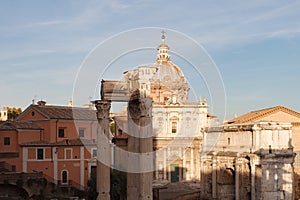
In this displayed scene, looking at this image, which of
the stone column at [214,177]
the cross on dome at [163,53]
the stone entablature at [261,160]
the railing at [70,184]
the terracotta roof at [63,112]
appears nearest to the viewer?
the stone entablature at [261,160]

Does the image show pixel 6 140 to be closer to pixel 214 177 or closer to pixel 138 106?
pixel 214 177

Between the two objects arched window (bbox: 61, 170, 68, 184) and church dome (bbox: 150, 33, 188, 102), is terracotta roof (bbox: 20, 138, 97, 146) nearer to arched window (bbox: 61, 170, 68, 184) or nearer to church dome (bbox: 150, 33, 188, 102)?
arched window (bbox: 61, 170, 68, 184)

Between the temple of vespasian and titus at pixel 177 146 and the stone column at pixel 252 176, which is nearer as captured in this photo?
the temple of vespasian and titus at pixel 177 146

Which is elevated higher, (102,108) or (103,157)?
(102,108)

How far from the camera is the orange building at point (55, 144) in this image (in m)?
29.7

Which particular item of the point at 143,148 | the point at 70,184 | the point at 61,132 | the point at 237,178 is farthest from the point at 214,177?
the point at 143,148

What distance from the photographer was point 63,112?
3350 cm

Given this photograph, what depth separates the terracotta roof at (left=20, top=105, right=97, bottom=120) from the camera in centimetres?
3186

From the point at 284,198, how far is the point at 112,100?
17.6 metres

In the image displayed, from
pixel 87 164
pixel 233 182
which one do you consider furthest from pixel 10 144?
pixel 233 182

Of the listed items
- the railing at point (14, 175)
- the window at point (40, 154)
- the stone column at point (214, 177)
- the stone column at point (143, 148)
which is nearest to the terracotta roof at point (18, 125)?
the window at point (40, 154)

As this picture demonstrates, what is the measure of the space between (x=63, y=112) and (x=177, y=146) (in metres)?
15.8

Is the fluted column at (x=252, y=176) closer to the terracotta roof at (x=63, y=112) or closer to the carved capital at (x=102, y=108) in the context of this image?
the terracotta roof at (x=63, y=112)

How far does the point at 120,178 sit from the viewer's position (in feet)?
92.9
